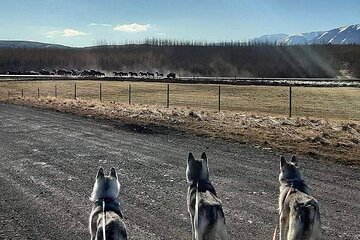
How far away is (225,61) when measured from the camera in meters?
152

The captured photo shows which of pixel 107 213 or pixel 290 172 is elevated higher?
pixel 290 172

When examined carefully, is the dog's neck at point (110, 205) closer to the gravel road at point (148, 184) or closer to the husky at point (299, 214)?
the gravel road at point (148, 184)

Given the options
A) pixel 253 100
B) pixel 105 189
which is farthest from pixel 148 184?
pixel 253 100

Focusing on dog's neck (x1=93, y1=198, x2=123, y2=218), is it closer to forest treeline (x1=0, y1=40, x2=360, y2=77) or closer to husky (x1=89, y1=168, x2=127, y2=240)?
husky (x1=89, y1=168, x2=127, y2=240)

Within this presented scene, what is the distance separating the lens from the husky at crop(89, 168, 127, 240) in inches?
158

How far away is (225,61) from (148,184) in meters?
145

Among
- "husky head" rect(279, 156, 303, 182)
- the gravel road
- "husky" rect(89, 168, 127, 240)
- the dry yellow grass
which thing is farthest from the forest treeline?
"husky" rect(89, 168, 127, 240)

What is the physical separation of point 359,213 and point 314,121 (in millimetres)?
12754

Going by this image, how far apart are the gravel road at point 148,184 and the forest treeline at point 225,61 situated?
345ft

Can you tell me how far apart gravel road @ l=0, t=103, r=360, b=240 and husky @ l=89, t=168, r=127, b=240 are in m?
1.47

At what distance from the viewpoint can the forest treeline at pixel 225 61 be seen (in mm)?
125812

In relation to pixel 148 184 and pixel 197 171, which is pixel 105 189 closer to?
pixel 197 171

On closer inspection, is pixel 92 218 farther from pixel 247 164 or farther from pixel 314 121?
pixel 314 121

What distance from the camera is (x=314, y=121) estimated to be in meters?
19.6
